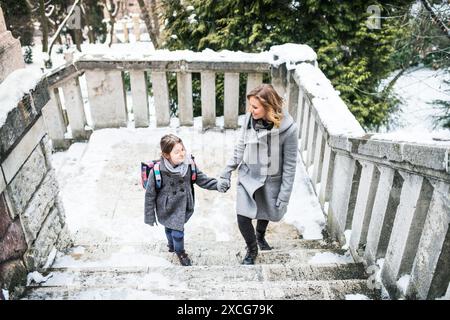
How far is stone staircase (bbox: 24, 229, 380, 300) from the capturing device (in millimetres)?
2377

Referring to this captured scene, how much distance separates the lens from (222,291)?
2398 mm

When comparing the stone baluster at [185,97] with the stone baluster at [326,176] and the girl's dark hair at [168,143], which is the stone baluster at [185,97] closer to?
the stone baluster at [326,176]

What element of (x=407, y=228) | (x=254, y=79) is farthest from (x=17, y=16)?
(x=407, y=228)

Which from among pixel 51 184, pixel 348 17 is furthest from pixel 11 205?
pixel 348 17

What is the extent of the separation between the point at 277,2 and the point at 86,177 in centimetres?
345

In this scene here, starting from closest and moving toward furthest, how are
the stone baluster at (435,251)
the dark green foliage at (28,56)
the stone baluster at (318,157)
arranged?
the stone baluster at (435,251), the stone baluster at (318,157), the dark green foliage at (28,56)

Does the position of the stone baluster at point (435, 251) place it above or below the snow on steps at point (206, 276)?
above

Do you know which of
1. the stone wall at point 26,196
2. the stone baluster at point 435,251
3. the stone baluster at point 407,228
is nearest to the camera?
the stone baluster at point 435,251

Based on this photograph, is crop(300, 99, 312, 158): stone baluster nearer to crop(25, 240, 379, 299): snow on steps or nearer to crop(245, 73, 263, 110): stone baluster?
crop(245, 73, 263, 110): stone baluster

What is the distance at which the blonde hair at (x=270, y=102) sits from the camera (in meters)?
2.73

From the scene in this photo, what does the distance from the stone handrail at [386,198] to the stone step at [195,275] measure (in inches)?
10.5

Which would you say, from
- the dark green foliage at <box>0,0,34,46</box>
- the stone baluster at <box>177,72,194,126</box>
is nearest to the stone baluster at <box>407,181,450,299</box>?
the stone baluster at <box>177,72,194,126</box>

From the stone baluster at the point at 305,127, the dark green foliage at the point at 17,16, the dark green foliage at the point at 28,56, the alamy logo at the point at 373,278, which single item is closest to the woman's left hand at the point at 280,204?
the alamy logo at the point at 373,278
